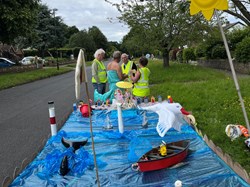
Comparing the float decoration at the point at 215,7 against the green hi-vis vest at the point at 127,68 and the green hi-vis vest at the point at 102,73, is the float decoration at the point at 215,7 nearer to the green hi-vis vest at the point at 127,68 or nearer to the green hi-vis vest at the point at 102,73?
the green hi-vis vest at the point at 102,73

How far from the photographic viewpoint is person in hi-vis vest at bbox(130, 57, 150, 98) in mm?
7621

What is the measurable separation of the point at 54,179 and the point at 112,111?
382 cm

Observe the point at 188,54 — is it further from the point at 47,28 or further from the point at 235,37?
the point at 47,28

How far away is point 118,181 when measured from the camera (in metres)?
3.85

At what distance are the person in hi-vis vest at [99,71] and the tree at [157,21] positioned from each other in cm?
1228

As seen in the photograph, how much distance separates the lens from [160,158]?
4.00 metres

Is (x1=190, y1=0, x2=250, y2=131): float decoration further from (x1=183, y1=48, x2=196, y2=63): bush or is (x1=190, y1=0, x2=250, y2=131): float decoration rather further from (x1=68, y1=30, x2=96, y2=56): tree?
(x1=68, y1=30, x2=96, y2=56): tree

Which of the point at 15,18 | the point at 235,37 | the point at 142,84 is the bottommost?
the point at 142,84

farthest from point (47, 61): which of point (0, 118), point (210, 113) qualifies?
point (210, 113)

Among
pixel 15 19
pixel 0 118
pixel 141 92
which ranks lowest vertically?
pixel 0 118

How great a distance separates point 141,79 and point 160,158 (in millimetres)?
3955

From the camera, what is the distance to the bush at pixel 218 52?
77.8 feet

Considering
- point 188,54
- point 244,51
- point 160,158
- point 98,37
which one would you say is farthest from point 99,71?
point 98,37

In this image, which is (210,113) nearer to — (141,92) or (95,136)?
(141,92)
